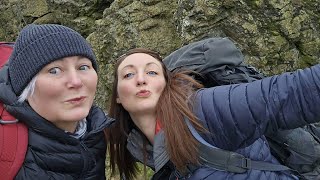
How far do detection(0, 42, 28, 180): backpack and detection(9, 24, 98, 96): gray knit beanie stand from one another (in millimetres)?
259

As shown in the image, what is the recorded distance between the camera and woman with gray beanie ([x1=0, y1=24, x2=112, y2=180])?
3.08 m

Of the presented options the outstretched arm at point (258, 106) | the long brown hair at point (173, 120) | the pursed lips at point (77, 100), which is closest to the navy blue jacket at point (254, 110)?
the outstretched arm at point (258, 106)

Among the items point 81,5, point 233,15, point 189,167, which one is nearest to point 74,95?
point 189,167

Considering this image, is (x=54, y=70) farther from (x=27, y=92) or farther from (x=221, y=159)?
(x=221, y=159)

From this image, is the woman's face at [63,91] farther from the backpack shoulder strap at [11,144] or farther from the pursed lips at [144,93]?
the pursed lips at [144,93]

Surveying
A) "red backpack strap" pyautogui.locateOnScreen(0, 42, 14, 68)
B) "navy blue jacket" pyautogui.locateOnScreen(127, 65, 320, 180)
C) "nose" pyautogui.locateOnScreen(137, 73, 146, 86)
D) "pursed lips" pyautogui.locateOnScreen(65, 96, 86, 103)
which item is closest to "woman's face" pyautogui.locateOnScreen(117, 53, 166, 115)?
"nose" pyautogui.locateOnScreen(137, 73, 146, 86)

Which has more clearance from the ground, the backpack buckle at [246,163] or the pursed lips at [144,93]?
the pursed lips at [144,93]

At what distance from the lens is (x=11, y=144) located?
293 centimetres

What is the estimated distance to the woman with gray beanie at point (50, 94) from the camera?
3.08 meters

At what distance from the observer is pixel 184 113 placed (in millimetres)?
3568

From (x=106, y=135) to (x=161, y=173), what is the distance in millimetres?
662

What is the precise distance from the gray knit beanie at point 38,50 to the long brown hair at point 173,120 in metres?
0.89

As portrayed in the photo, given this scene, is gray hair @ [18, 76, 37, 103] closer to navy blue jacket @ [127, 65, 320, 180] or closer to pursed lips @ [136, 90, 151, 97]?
pursed lips @ [136, 90, 151, 97]

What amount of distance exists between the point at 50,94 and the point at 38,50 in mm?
348
